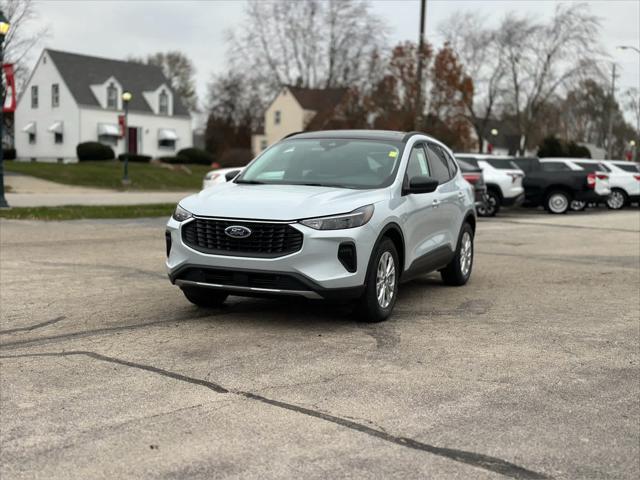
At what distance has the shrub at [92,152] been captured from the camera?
4997 centimetres

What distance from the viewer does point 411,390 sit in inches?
196

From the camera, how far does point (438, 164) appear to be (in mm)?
8969

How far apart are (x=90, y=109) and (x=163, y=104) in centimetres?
712

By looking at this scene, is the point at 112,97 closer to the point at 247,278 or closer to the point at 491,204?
the point at 491,204

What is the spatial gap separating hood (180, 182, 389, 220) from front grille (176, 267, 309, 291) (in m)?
0.46

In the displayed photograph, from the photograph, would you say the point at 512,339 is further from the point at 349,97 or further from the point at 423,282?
the point at 349,97

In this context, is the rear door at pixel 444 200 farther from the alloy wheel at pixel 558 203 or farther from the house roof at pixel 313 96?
the house roof at pixel 313 96

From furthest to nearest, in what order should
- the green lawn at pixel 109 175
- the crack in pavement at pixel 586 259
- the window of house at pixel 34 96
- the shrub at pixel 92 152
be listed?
the window of house at pixel 34 96
the shrub at pixel 92 152
the green lawn at pixel 109 175
the crack in pavement at pixel 586 259

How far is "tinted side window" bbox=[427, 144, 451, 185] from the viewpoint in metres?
8.70

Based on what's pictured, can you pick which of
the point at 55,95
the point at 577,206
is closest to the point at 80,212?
the point at 577,206

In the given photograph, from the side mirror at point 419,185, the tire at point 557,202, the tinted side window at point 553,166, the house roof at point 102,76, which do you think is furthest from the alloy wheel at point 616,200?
the house roof at point 102,76

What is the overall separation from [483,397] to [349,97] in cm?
3664

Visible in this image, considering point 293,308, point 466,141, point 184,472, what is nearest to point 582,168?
point 466,141

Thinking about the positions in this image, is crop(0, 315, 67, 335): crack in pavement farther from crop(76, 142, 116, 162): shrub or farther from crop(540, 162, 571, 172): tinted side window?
crop(76, 142, 116, 162): shrub
